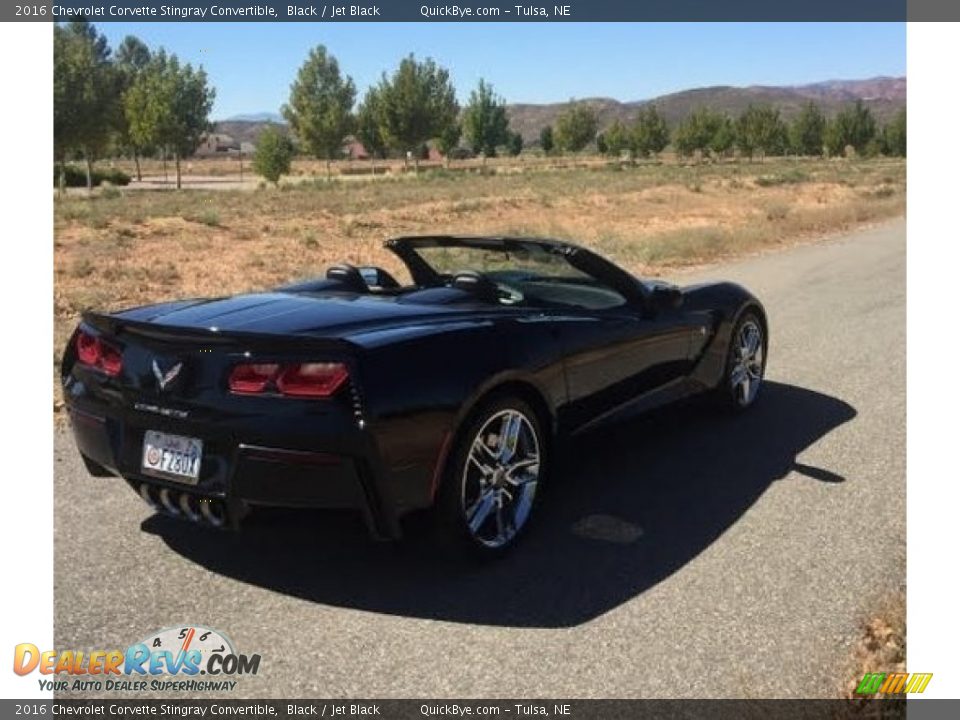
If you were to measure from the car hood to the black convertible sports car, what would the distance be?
0.01 meters

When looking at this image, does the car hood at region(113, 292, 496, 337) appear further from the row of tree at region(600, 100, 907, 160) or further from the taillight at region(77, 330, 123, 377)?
the row of tree at region(600, 100, 907, 160)

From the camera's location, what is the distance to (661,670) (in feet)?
9.36

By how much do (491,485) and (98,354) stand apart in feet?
5.43

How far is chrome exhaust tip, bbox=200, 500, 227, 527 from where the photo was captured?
3086 millimetres

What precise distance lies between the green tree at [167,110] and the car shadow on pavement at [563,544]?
5557 cm

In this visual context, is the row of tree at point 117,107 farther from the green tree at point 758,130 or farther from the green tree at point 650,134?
the green tree at point 758,130

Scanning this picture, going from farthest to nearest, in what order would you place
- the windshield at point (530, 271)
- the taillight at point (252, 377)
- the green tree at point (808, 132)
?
the green tree at point (808, 132) → the windshield at point (530, 271) → the taillight at point (252, 377)

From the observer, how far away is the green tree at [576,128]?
328 feet

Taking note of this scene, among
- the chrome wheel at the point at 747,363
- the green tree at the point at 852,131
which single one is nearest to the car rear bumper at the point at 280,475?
the chrome wheel at the point at 747,363

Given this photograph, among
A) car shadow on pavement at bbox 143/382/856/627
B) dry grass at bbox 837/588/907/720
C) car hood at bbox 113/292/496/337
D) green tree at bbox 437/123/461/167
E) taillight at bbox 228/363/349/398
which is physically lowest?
dry grass at bbox 837/588/907/720

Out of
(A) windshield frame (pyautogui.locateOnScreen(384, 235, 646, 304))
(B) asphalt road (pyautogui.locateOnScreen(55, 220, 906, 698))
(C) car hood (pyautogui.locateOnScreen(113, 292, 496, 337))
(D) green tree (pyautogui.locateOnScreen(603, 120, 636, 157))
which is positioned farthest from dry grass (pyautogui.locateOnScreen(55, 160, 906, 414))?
(D) green tree (pyautogui.locateOnScreen(603, 120, 636, 157))

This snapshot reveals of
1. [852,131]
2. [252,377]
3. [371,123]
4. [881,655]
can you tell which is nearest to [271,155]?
[371,123]

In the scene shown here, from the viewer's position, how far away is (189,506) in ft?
10.4

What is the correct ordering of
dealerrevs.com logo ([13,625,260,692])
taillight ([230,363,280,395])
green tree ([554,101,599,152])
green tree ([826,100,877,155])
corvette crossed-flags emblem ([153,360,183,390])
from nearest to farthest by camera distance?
dealerrevs.com logo ([13,625,260,692]), taillight ([230,363,280,395]), corvette crossed-flags emblem ([153,360,183,390]), green tree ([554,101,599,152]), green tree ([826,100,877,155])
